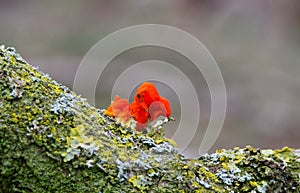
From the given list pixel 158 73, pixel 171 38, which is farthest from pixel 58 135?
pixel 171 38

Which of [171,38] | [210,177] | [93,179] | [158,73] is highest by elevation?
[171,38]

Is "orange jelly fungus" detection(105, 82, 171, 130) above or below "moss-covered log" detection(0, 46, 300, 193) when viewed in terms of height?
above

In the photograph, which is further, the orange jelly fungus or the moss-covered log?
the orange jelly fungus

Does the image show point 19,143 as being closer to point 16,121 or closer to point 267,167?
point 16,121

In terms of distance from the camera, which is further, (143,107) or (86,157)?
(143,107)
